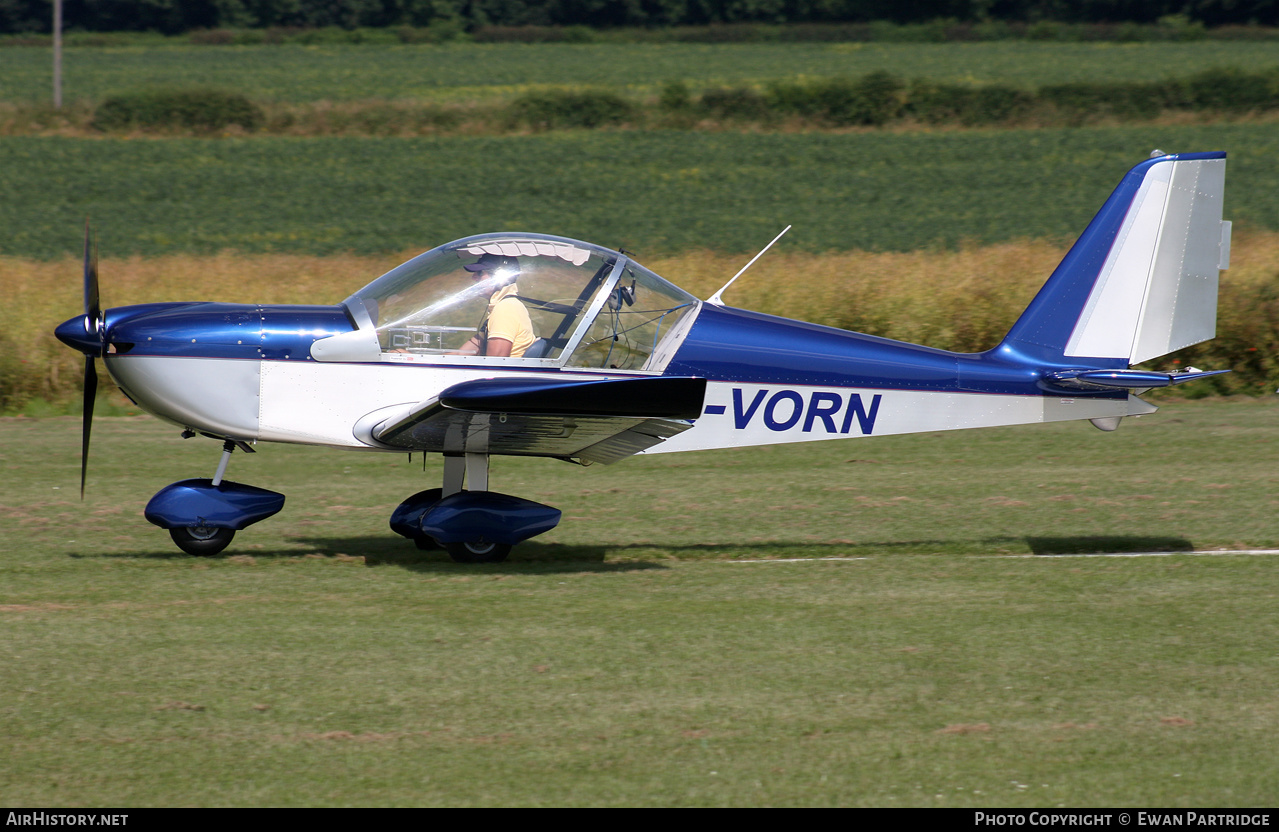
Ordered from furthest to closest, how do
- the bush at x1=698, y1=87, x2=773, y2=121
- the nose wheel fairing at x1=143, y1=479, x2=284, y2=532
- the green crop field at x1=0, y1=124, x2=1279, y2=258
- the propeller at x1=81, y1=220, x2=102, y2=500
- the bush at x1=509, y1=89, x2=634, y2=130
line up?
the bush at x1=698, y1=87, x2=773, y2=121, the bush at x1=509, y1=89, x2=634, y2=130, the green crop field at x1=0, y1=124, x2=1279, y2=258, the nose wheel fairing at x1=143, y1=479, x2=284, y2=532, the propeller at x1=81, y1=220, x2=102, y2=500

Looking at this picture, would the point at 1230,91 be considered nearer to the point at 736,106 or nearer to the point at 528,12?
the point at 736,106

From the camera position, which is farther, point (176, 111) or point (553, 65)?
point (553, 65)

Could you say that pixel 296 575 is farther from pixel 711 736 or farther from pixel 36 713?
pixel 711 736

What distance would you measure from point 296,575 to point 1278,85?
45.9 meters

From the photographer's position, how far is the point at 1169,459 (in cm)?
1147

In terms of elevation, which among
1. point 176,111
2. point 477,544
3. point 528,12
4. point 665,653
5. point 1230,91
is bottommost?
point 665,653

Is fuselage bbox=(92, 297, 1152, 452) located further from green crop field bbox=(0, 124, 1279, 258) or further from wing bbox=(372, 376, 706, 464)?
green crop field bbox=(0, 124, 1279, 258)

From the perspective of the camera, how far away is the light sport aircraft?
734 cm

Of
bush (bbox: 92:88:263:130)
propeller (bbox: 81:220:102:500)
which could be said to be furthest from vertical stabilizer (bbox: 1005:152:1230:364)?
bush (bbox: 92:88:263:130)

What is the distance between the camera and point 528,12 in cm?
8344

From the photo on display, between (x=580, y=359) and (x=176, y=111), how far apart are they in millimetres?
39155

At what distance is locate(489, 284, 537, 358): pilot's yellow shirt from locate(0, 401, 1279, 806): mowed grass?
55.7 inches

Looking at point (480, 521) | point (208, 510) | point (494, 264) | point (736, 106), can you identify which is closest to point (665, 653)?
point (480, 521)
